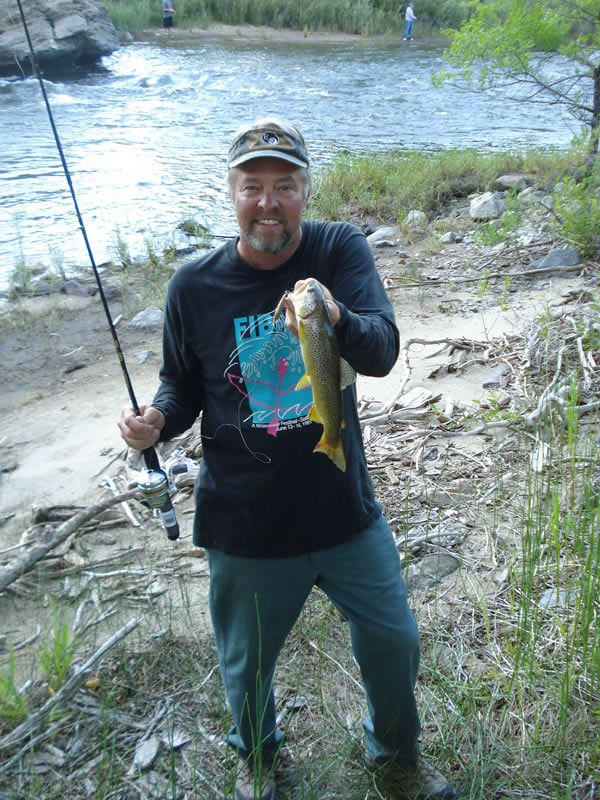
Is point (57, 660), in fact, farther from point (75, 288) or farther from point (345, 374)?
point (75, 288)

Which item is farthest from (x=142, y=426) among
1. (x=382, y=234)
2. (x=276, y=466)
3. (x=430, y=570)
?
(x=382, y=234)

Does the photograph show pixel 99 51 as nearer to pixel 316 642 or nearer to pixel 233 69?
pixel 233 69

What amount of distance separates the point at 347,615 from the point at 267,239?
1.26 metres

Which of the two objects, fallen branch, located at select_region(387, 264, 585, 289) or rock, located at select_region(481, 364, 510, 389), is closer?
rock, located at select_region(481, 364, 510, 389)

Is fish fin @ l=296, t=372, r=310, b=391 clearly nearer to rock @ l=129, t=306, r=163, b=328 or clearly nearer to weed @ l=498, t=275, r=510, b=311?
weed @ l=498, t=275, r=510, b=311

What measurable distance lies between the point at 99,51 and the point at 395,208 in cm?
2040

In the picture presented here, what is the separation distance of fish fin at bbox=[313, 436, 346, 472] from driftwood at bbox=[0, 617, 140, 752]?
1.43 m

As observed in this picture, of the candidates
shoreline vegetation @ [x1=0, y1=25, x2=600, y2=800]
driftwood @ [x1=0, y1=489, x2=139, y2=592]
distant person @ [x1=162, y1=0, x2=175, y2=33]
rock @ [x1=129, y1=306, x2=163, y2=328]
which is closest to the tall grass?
rock @ [x1=129, y1=306, x2=163, y2=328]

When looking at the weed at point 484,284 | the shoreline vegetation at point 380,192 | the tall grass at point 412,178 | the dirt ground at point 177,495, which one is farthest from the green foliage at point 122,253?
the weed at point 484,284

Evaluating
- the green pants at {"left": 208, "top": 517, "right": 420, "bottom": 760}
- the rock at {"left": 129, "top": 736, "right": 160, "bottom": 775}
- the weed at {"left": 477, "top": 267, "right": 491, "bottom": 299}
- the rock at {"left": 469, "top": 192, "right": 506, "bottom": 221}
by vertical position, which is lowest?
the rock at {"left": 469, "top": 192, "right": 506, "bottom": 221}

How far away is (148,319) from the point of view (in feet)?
26.1

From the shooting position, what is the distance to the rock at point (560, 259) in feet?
24.0

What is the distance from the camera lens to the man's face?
2389 mm

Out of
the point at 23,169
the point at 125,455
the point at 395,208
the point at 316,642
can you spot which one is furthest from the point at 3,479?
the point at 23,169
